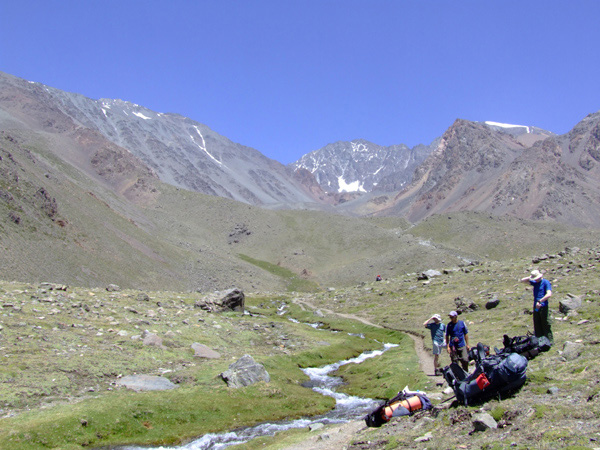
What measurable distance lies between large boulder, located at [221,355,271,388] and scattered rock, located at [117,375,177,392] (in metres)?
3.55

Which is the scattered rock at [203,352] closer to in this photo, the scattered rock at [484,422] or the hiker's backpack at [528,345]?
the hiker's backpack at [528,345]

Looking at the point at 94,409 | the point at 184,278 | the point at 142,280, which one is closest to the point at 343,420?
the point at 94,409

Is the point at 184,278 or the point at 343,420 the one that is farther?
the point at 184,278

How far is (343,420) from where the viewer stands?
81.6 ft

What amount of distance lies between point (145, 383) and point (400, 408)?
55.6 ft

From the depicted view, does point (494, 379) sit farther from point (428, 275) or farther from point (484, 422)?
point (428, 275)

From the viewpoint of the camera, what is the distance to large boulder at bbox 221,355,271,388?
2919cm

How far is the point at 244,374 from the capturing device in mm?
29922

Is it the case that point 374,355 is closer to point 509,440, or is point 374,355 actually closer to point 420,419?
point 420,419

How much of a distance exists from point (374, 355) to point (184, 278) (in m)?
80.8

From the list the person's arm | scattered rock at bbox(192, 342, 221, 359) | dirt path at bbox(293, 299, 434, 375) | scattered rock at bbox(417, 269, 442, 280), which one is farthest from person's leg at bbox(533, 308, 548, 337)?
scattered rock at bbox(417, 269, 442, 280)

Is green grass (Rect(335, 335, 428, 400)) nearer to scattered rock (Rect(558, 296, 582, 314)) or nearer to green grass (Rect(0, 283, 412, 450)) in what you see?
green grass (Rect(0, 283, 412, 450))

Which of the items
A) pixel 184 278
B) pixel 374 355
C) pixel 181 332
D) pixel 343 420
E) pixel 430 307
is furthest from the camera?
pixel 184 278

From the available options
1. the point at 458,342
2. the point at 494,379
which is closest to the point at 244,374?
the point at 458,342
